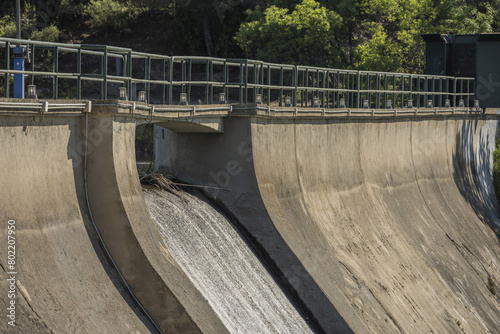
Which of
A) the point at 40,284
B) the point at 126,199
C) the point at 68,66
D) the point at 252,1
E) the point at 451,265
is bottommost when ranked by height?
the point at 451,265

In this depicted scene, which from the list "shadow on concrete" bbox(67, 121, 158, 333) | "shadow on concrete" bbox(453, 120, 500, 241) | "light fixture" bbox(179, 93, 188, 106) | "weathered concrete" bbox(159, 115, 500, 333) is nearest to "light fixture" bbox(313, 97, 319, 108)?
"weathered concrete" bbox(159, 115, 500, 333)

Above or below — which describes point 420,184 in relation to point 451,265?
above

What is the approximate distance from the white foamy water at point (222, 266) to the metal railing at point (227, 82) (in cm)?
205

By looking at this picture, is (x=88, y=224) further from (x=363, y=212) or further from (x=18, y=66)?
(x=363, y=212)

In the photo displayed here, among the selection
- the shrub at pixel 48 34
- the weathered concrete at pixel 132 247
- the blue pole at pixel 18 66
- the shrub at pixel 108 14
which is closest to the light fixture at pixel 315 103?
the weathered concrete at pixel 132 247

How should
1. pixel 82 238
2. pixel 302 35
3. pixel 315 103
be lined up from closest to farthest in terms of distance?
pixel 82 238 < pixel 315 103 < pixel 302 35

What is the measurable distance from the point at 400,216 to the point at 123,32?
3848 cm

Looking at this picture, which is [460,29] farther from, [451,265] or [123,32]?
[123,32]

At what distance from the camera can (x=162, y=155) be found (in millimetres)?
19703

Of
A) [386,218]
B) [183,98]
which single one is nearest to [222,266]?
[183,98]

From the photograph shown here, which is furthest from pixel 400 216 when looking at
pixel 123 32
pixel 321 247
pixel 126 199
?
pixel 123 32

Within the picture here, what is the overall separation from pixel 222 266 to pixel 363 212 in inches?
301

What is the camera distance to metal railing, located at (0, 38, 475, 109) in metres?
14.2

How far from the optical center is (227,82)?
18766mm
